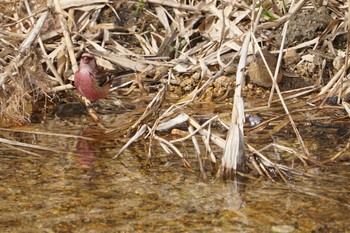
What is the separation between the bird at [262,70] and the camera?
621 centimetres

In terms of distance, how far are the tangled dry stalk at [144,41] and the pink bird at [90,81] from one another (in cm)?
22

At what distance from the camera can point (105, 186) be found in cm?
420

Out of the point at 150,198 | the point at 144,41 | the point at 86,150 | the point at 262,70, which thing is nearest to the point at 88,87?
the point at 86,150

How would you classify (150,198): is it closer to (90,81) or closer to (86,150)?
(86,150)

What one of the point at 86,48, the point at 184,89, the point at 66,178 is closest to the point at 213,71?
the point at 184,89

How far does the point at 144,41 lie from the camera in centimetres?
695

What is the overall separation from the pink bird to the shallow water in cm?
107

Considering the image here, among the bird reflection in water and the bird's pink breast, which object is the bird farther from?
the bird reflection in water

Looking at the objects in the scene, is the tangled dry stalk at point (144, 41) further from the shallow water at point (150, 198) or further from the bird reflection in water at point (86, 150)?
the shallow water at point (150, 198)

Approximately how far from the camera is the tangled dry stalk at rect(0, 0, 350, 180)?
5.67 metres

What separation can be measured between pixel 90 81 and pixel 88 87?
0.06 m

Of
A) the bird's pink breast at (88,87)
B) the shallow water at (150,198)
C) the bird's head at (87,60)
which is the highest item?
the bird's head at (87,60)

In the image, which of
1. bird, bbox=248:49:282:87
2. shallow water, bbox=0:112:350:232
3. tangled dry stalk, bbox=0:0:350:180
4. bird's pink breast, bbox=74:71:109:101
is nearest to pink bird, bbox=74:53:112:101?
bird's pink breast, bbox=74:71:109:101

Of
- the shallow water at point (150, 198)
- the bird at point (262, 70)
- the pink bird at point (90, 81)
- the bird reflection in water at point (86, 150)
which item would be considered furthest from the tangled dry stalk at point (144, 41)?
the shallow water at point (150, 198)
